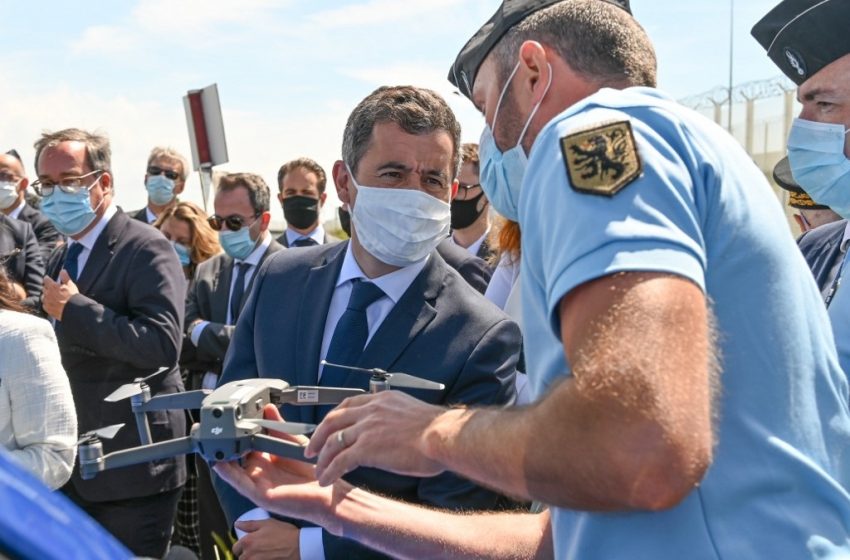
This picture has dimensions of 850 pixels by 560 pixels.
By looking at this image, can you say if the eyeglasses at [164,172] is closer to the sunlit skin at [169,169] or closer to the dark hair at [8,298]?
the sunlit skin at [169,169]

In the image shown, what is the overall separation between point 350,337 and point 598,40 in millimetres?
1318

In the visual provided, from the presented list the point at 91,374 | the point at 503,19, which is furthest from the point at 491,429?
the point at 91,374

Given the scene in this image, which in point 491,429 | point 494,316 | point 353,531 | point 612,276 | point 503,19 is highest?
point 503,19

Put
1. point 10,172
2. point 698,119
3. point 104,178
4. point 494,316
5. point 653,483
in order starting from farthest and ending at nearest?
point 10,172, point 104,178, point 494,316, point 698,119, point 653,483

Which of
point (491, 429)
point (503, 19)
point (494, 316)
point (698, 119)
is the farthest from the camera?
point (494, 316)

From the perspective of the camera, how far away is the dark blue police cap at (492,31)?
1884 mm

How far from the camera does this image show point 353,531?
204 centimetres

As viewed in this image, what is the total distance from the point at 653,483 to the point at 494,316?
1588mm

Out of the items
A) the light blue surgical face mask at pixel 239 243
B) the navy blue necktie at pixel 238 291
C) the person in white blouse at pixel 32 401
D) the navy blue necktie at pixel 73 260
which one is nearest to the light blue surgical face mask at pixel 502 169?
the person in white blouse at pixel 32 401

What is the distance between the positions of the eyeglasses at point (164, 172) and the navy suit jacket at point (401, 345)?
585cm

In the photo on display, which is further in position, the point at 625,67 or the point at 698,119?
the point at 625,67

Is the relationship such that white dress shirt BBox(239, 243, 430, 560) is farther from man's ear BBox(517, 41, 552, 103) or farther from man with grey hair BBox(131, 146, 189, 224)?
man with grey hair BBox(131, 146, 189, 224)

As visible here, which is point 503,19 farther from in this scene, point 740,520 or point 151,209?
point 151,209

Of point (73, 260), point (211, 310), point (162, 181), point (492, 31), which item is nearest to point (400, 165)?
point (492, 31)
